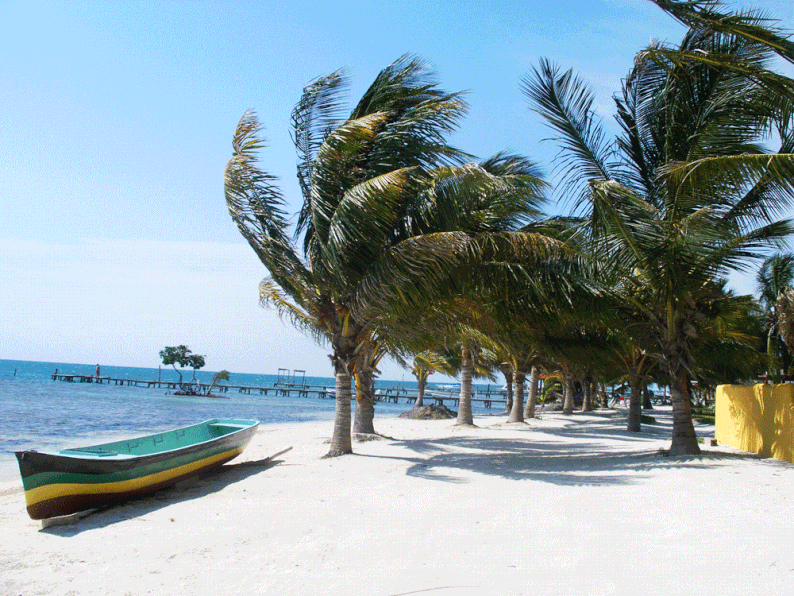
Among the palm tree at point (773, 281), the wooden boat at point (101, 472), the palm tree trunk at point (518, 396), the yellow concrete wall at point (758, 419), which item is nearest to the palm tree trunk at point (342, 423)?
the wooden boat at point (101, 472)

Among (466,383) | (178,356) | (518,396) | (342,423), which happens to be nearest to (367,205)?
(342,423)

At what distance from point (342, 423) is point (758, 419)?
7407mm

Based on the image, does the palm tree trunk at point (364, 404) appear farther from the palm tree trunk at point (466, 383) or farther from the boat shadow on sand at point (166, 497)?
the palm tree trunk at point (466, 383)

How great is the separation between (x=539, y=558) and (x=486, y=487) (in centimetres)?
320

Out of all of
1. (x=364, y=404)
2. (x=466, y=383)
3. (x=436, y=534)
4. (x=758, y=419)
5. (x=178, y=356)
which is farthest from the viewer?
(x=178, y=356)

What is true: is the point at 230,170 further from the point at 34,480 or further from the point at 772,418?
the point at 772,418

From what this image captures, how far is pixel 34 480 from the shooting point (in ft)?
22.1

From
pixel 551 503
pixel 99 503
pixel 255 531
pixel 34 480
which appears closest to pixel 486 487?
pixel 551 503

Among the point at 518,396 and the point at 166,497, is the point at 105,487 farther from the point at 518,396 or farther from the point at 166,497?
the point at 518,396

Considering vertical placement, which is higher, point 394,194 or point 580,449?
point 394,194

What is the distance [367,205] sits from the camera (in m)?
9.00

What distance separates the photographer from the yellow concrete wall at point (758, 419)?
879cm

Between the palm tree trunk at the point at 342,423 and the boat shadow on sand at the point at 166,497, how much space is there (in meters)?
1.09

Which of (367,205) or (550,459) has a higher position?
(367,205)
